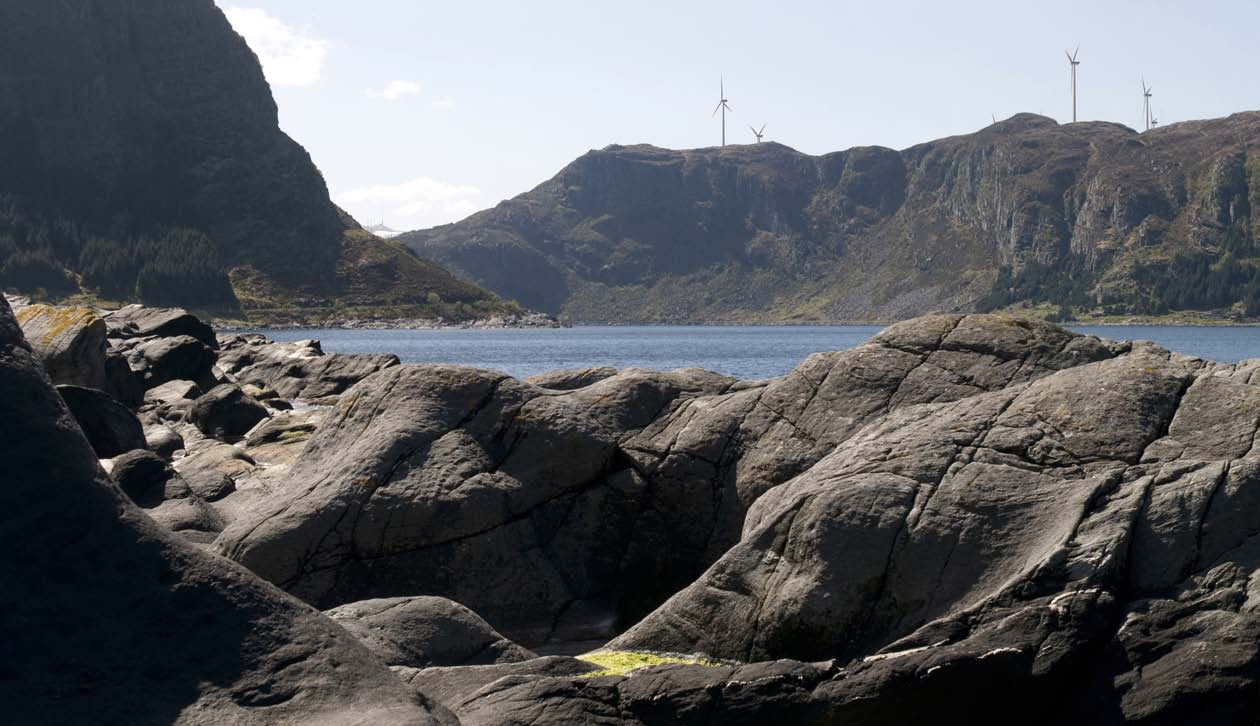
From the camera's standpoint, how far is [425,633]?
14.6 metres

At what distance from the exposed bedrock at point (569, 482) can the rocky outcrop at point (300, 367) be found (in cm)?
3717

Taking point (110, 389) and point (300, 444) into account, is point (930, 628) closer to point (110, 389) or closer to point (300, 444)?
point (300, 444)

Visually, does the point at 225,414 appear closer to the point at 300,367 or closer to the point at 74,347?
the point at 74,347

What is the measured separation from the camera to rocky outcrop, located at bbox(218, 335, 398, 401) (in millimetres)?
62219

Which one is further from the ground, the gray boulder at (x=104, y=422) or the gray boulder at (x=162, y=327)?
the gray boulder at (x=162, y=327)

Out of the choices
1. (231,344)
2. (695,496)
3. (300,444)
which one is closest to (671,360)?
(231,344)

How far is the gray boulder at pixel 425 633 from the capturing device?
1421 cm

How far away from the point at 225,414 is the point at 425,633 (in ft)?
91.7

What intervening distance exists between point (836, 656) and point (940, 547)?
1807 millimetres

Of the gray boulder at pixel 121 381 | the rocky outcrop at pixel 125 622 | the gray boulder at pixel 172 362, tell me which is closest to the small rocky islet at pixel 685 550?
the rocky outcrop at pixel 125 622

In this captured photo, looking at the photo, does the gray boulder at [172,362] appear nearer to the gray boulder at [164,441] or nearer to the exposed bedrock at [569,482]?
the gray boulder at [164,441]

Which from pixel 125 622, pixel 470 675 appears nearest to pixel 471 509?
pixel 470 675

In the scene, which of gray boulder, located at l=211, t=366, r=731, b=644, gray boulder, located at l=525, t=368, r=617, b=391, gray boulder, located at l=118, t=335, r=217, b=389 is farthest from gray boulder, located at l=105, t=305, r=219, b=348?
gray boulder, located at l=211, t=366, r=731, b=644

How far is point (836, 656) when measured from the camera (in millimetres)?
15164
